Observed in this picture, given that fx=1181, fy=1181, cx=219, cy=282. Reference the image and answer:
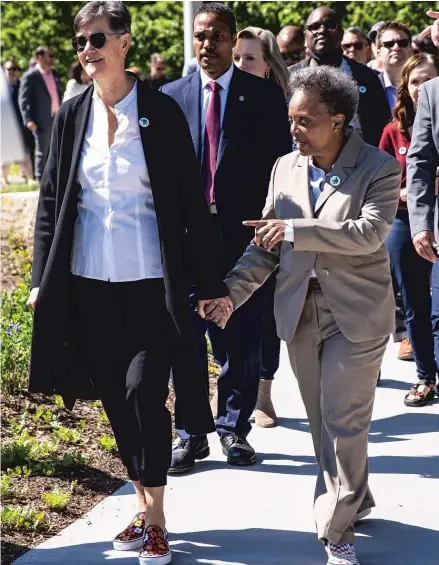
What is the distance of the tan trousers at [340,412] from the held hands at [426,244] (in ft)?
4.39

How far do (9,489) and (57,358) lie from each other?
3.36 feet

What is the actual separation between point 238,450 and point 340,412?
1.46 meters

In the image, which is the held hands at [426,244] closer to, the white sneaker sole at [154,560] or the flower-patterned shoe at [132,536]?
the flower-patterned shoe at [132,536]

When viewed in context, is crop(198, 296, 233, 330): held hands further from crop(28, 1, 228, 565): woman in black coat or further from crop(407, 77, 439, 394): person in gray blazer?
crop(407, 77, 439, 394): person in gray blazer

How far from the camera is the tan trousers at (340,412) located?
448 cm

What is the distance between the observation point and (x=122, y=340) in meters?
4.64

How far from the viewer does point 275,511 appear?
5.18 meters

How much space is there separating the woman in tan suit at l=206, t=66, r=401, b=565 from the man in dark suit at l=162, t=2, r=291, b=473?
48.7 inches

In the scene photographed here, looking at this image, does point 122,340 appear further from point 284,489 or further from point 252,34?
point 252,34

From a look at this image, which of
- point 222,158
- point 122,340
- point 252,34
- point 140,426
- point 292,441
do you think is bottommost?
point 292,441

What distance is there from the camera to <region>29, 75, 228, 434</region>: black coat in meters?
4.55

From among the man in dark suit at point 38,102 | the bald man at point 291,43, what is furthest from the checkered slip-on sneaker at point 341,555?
the man in dark suit at point 38,102

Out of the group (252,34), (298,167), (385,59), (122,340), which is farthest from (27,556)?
(385,59)

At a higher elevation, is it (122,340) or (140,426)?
(122,340)
